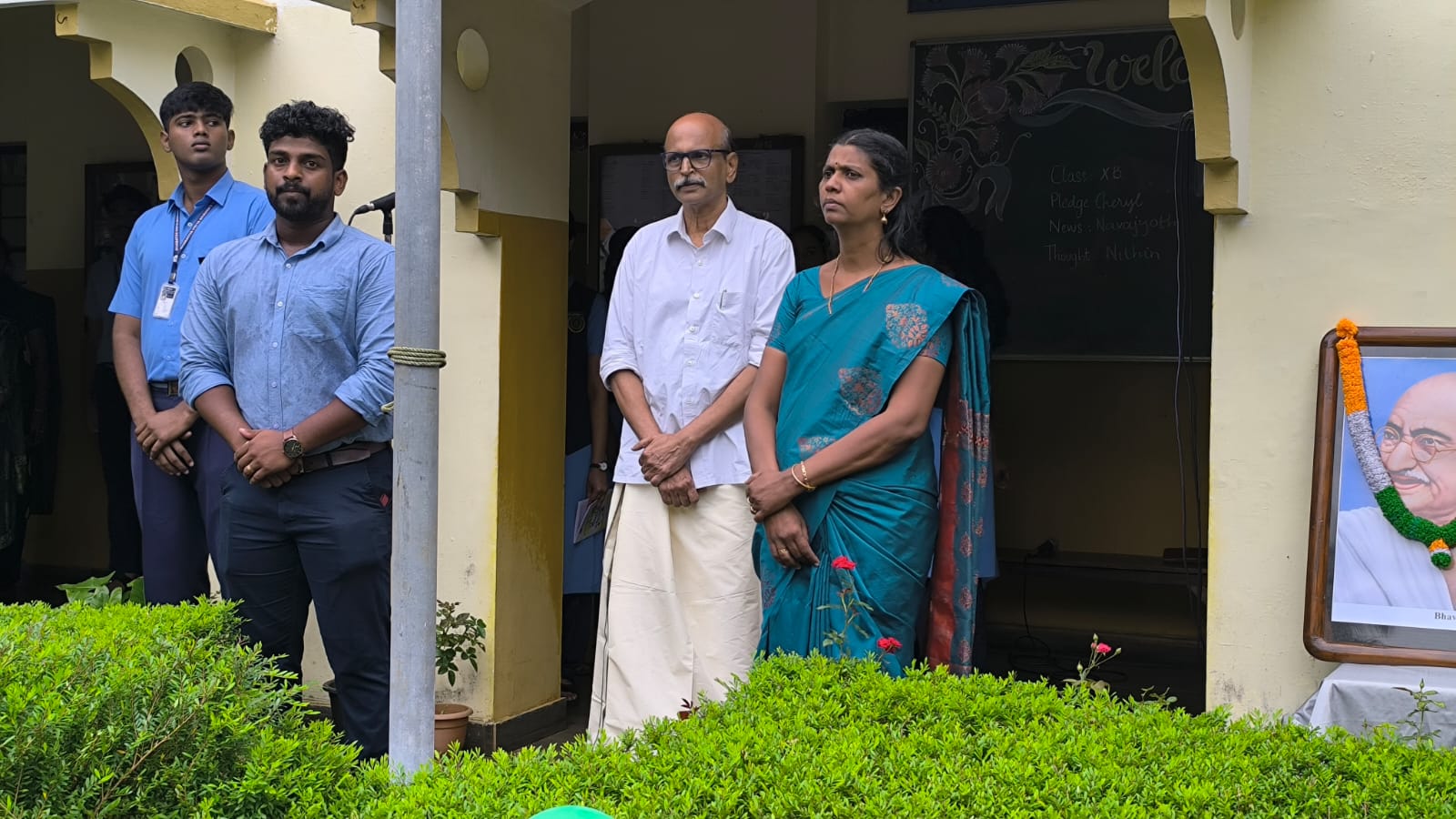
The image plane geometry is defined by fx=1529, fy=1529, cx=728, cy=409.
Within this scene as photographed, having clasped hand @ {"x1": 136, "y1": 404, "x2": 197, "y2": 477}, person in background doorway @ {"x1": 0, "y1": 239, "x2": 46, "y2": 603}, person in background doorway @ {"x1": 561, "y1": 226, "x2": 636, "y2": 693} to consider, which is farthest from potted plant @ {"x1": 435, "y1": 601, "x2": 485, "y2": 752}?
person in background doorway @ {"x1": 0, "y1": 239, "x2": 46, "y2": 603}

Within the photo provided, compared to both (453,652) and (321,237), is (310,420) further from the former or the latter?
(453,652)

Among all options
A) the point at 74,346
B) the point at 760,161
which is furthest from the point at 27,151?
the point at 760,161

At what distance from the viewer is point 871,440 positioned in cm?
400

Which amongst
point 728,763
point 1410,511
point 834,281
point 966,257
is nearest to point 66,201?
point 966,257

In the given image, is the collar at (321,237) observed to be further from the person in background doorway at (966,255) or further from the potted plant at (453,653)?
the person in background doorway at (966,255)

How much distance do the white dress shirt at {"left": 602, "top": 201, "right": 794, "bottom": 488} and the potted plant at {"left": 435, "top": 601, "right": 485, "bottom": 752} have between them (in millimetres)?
1044

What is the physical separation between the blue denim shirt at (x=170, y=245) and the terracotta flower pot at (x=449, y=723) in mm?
1440

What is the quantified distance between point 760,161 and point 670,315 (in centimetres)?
282

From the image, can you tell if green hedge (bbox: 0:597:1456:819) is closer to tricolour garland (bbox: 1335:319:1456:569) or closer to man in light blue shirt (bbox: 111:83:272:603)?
tricolour garland (bbox: 1335:319:1456:569)

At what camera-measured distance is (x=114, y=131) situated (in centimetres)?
835

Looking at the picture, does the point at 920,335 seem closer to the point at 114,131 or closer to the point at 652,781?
the point at 652,781

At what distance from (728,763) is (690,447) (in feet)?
6.81

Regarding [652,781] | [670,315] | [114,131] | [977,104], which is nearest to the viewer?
[652,781]

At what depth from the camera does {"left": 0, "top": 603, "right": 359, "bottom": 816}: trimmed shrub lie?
2.28 metres
